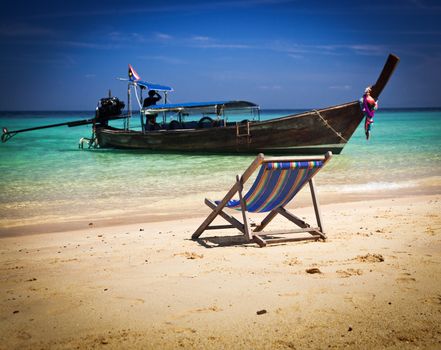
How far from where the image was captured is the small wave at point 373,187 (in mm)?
9281

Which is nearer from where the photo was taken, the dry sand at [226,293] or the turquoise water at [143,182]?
the dry sand at [226,293]

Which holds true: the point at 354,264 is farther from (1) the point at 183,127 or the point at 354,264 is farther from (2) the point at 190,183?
(1) the point at 183,127

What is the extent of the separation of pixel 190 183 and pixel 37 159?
10.4 m

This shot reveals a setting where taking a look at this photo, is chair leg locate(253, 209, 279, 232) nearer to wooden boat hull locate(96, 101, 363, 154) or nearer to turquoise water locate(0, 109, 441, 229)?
turquoise water locate(0, 109, 441, 229)

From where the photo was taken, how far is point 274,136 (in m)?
16.7

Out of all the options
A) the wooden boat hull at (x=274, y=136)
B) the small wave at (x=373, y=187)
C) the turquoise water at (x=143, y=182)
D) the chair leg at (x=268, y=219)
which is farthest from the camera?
the wooden boat hull at (x=274, y=136)

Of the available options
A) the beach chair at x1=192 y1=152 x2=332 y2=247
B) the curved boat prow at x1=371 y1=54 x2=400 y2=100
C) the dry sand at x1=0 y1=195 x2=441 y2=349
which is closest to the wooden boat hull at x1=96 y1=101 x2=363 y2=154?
the curved boat prow at x1=371 y1=54 x2=400 y2=100

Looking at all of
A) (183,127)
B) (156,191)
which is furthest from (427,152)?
(156,191)

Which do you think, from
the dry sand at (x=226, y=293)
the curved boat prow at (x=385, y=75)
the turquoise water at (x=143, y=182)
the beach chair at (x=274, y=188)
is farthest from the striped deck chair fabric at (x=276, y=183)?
the curved boat prow at (x=385, y=75)

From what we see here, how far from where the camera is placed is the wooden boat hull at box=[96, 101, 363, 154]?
15.8m

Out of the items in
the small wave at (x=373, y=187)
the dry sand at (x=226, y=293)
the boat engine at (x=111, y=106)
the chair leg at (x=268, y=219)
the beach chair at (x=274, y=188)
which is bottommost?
the small wave at (x=373, y=187)

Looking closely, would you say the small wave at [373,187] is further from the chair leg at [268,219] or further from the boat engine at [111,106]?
the boat engine at [111,106]

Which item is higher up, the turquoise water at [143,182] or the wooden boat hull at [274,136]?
the wooden boat hull at [274,136]

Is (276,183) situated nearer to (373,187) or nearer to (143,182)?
(373,187)
